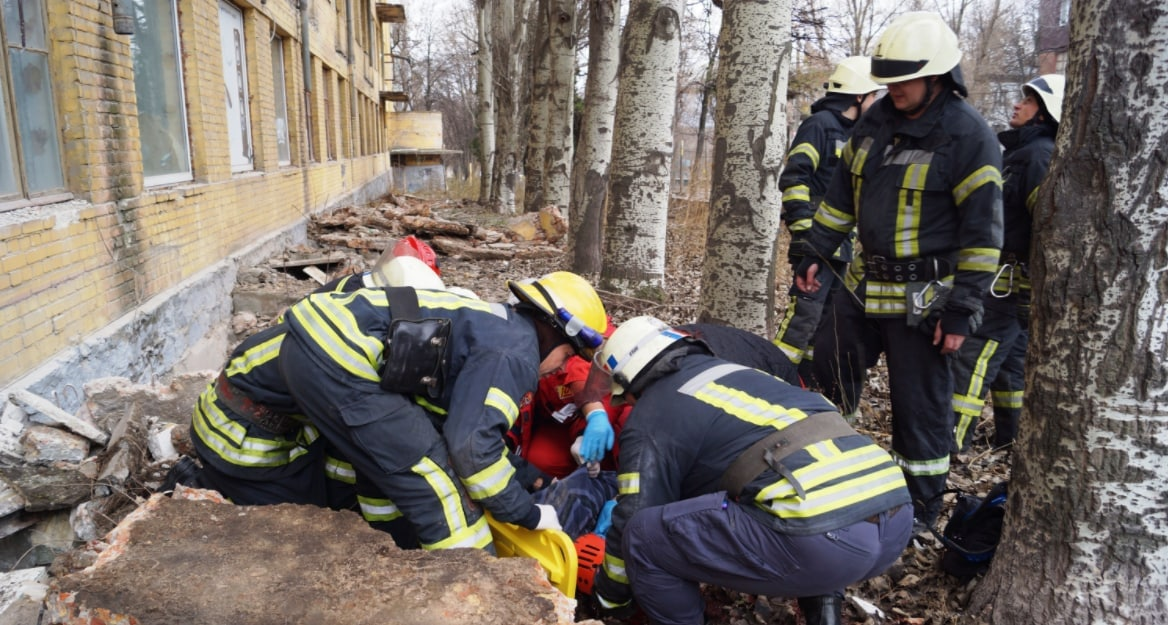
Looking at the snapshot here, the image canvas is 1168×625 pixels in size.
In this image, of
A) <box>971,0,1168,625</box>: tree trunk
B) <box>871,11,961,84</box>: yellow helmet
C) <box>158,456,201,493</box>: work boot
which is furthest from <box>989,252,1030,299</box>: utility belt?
<box>158,456,201,493</box>: work boot

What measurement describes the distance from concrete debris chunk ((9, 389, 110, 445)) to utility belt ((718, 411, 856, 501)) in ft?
9.12

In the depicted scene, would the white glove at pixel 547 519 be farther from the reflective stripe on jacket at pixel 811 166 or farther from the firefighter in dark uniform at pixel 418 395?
the reflective stripe on jacket at pixel 811 166

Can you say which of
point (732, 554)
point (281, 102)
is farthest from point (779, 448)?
point (281, 102)

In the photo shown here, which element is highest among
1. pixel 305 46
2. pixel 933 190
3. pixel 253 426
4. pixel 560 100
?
pixel 305 46

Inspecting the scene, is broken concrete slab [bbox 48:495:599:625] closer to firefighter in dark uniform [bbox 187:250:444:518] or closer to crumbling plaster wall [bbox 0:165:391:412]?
firefighter in dark uniform [bbox 187:250:444:518]

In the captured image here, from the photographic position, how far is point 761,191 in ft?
15.2

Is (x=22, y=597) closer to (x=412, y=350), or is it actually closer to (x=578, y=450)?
(x=412, y=350)

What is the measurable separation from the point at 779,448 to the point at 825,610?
67 cm

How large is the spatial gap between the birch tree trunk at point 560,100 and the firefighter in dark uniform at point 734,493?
949cm

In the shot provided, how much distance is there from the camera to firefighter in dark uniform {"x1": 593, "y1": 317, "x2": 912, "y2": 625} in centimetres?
217

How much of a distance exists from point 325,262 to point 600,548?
20.7 ft

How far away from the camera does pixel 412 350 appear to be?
2312 millimetres

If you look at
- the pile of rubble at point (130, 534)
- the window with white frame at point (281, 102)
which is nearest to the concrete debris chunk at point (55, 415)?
the pile of rubble at point (130, 534)

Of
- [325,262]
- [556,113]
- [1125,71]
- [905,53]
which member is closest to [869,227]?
[905,53]
